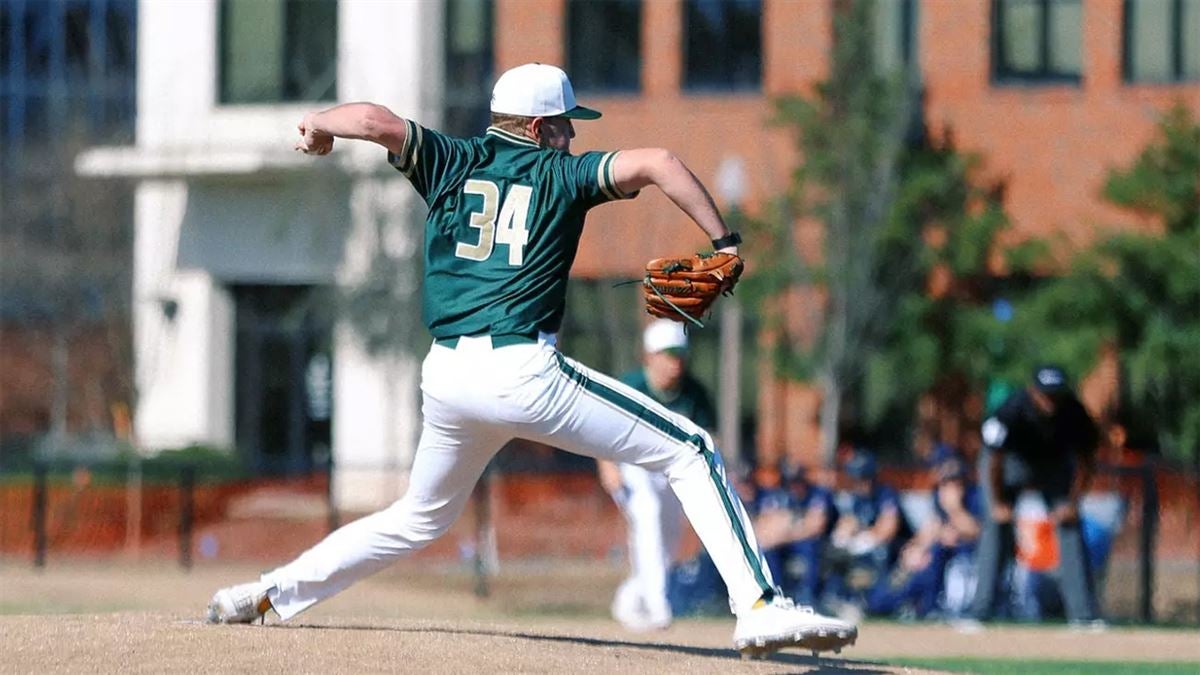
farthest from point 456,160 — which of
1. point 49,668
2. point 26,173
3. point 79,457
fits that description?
point 26,173

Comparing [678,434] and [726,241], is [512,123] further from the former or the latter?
[678,434]

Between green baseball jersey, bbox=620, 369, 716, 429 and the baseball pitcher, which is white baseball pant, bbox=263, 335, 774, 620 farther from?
green baseball jersey, bbox=620, 369, 716, 429

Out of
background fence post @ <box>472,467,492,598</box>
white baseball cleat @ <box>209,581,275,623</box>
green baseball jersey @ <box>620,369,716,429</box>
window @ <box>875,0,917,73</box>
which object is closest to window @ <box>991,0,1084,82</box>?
window @ <box>875,0,917,73</box>

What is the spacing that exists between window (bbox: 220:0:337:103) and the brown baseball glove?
2252cm

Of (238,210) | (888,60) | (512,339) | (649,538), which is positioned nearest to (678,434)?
(512,339)

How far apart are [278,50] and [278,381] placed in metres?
4.78

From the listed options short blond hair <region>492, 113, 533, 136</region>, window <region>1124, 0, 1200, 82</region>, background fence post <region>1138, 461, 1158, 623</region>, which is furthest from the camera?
window <region>1124, 0, 1200, 82</region>

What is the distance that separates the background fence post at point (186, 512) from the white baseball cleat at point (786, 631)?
12.9 m

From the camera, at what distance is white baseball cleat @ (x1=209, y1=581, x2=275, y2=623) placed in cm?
802

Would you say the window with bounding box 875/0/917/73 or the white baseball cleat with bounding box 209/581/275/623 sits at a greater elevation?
the window with bounding box 875/0/917/73

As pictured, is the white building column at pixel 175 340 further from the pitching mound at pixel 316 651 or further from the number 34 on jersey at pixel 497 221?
the number 34 on jersey at pixel 497 221

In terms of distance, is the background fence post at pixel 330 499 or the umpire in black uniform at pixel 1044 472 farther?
the background fence post at pixel 330 499

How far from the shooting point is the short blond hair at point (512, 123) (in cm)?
752

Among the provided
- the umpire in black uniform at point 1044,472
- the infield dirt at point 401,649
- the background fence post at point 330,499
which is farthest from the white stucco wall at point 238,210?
the infield dirt at point 401,649
